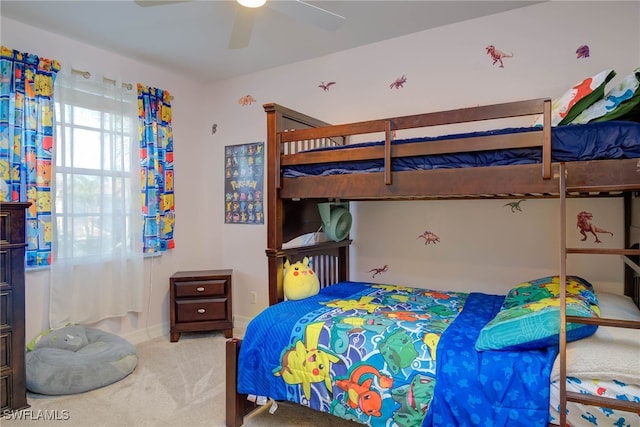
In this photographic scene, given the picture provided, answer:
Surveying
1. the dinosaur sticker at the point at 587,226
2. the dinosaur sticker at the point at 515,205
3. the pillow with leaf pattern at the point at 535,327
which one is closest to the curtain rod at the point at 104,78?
the dinosaur sticker at the point at 515,205

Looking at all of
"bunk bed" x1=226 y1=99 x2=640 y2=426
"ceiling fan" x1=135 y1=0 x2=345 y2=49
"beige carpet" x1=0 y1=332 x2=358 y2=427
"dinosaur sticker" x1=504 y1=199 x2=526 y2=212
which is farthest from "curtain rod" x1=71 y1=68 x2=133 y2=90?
"dinosaur sticker" x1=504 y1=199 x2=526 y2=212

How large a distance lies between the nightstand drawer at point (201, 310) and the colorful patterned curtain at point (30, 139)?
1082 mm

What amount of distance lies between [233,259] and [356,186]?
2240 millimetres

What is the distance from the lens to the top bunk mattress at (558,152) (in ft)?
5.06

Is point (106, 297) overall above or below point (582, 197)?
below

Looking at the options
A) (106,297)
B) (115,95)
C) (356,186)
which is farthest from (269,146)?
(106,297)

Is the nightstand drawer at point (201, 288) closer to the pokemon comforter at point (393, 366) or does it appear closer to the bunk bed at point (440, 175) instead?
the bunk bed at point (440, 175)

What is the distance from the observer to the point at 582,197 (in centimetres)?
243

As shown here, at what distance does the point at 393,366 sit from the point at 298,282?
0.84m

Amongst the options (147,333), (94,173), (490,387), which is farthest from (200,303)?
(490,387)

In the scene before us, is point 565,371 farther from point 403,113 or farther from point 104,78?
point 104,78

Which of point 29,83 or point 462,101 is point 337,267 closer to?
point 462,101

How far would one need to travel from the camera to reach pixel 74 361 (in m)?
2.51

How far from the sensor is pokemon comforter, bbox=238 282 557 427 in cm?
147
